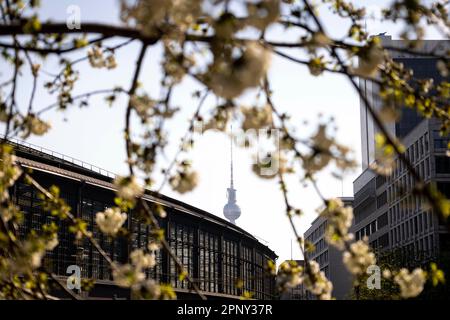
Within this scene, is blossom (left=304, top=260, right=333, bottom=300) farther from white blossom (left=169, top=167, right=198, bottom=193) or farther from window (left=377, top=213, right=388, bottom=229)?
window (left=377, top=213, right=388, bottom=229)

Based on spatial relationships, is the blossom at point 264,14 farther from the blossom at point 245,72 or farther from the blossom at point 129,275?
the blossom at point 129,275

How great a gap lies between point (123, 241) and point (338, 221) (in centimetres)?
4679

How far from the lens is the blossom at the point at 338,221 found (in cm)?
536

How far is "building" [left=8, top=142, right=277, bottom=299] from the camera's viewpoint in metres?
45.8

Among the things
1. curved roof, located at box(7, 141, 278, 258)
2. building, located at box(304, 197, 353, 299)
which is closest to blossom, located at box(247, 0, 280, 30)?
curved roof, located at box(7, 141, 278, 258)

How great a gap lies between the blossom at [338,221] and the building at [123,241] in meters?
20.0

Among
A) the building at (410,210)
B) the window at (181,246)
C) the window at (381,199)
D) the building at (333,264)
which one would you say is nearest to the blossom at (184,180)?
the building at (410,210)

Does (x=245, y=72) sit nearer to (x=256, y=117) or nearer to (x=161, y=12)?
(x=161, y=12)

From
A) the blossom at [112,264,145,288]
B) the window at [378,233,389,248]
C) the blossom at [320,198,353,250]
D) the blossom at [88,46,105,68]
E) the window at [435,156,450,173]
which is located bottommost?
the blossom at [112,264,145,288]

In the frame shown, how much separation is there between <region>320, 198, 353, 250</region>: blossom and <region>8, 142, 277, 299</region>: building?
65.6 feet

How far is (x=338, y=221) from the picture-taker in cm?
538

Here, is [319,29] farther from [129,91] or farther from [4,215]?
[4,215]

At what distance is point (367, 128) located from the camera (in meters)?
192
